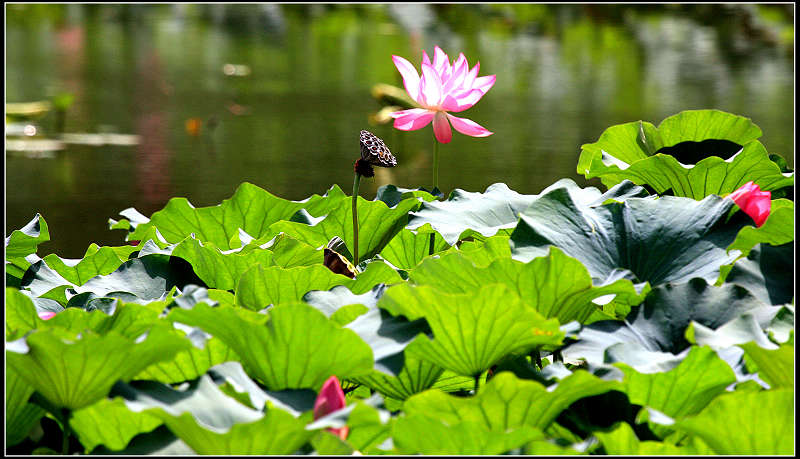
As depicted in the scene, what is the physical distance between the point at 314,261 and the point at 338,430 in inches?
17.9

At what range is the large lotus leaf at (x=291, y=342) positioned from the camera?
0.71 metres

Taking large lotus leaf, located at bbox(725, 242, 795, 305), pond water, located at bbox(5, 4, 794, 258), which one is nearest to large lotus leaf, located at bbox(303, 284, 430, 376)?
large lotus leaf, located at bbox(725, 242, 795, 305)

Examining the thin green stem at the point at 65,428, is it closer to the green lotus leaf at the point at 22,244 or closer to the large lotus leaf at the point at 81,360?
the large lotus leaf at the point at 81,360

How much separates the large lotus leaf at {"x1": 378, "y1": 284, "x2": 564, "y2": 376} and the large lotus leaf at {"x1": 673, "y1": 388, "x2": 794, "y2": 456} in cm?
14

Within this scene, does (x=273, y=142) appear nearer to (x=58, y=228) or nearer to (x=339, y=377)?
(x=58, y=228)

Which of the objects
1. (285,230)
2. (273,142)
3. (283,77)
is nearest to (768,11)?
(283,77)

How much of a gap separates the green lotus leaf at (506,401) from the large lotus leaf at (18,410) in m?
0.29

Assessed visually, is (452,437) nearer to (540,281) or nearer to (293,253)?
(540,281)

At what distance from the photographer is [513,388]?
2.19 feet

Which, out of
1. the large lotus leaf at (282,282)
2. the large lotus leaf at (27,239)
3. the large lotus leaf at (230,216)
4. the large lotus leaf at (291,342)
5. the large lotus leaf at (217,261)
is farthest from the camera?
the large lotus leaf at (230,216)

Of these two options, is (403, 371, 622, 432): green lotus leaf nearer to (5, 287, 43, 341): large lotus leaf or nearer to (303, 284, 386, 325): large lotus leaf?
(303, 284, 386, 325): large lotus leaf

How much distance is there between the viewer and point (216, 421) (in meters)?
0.65

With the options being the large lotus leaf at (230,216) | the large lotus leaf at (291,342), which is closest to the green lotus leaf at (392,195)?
the large lotus leaf at (230,216)

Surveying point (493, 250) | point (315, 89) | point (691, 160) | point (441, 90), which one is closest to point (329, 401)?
point (493, 250)
